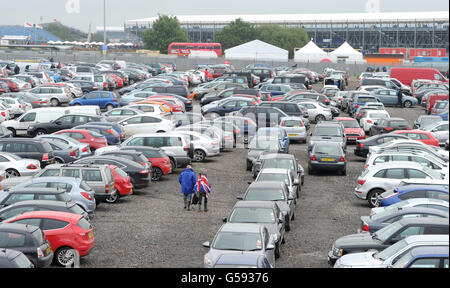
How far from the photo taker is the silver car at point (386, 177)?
2073 cm

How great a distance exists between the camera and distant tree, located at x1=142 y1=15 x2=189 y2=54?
417ft

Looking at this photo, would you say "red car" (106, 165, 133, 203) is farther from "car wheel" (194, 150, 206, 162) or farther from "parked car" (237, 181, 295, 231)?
"car wheel" (194, 150, 206, 162)

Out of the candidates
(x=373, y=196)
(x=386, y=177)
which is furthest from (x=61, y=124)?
(x=386, y=177)

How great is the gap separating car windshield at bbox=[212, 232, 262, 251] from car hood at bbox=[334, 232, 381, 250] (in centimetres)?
203

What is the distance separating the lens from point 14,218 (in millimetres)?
15008

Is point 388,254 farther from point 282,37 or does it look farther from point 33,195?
point 282,37

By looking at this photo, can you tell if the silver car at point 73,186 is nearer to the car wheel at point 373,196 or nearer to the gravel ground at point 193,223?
the gravel ground at point 193,223

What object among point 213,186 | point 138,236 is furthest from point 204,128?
point 138,236

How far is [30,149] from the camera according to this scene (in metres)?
24.8

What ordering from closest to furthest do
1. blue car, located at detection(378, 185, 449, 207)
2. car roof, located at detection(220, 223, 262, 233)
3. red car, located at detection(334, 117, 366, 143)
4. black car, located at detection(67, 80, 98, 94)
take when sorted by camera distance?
1. car roof, located at detection(220, 223, 262, 233)
2. blue car, located at detection(378, 185, 449, 207)
3. red car, located at detection(334, 117, 366, 143)
4. black car, located at detection(67, 80, 98, 94)

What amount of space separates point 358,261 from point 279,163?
9.97 meters

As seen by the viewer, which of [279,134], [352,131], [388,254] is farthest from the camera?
[352,131]

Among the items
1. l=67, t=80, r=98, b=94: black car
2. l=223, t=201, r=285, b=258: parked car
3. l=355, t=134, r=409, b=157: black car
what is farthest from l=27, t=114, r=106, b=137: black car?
l=67, t=80, r=98, b=94: black car

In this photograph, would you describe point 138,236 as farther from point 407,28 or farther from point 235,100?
point 407,28
